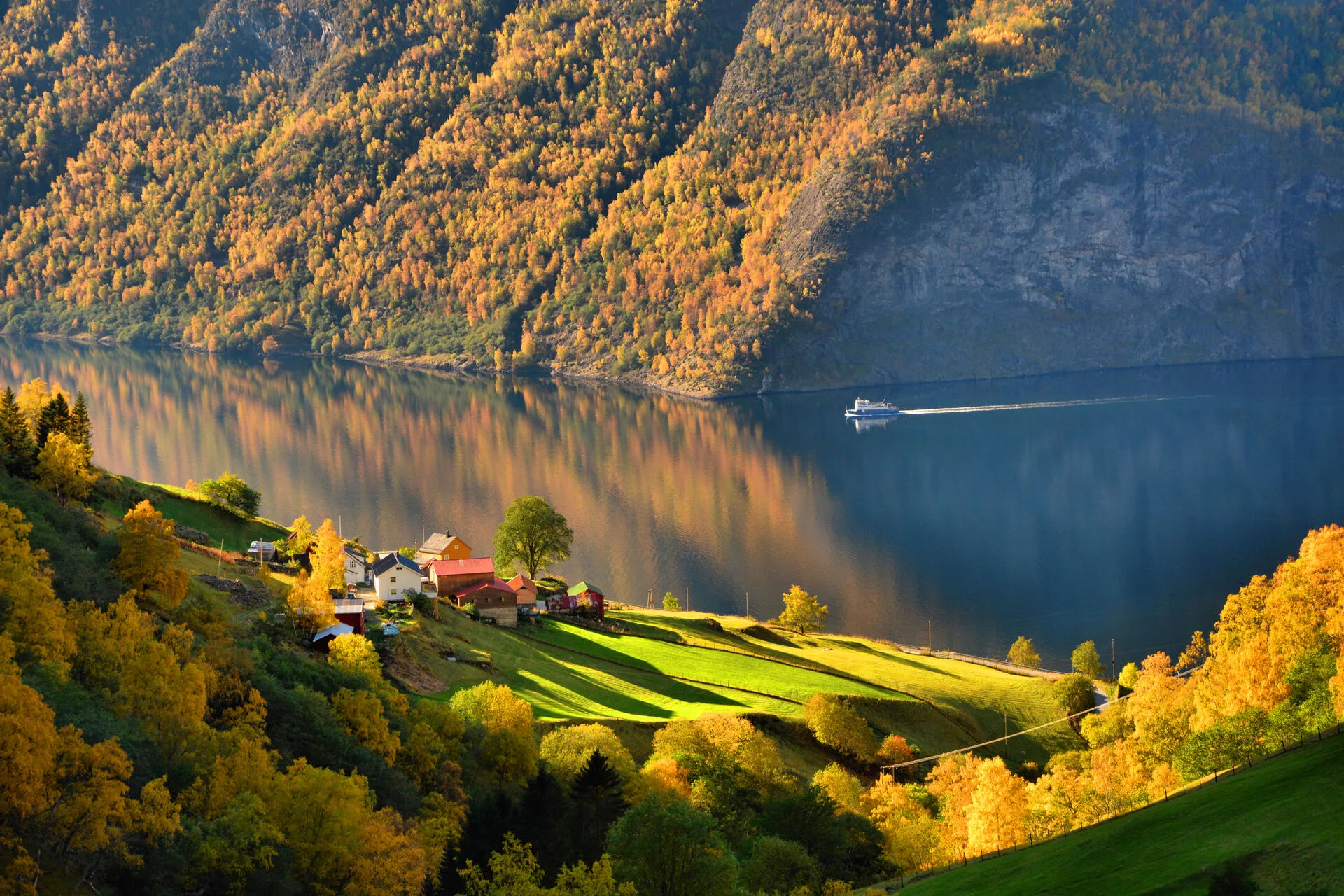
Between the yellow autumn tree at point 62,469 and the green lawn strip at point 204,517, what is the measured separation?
11.9 m

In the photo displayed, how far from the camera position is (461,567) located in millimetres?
75000

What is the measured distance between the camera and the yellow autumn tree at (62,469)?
187 ft

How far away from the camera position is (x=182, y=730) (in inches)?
1419

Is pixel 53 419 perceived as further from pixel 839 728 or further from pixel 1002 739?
pixel 1002 739

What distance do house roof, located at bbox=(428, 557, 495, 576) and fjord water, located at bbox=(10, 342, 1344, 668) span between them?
40.5 feet

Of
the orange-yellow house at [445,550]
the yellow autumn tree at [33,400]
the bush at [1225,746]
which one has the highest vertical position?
the yellow autumn tree at [33,400]

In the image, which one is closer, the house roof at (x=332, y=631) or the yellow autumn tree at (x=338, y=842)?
the yellow autumn tree at (x=338, y=842)

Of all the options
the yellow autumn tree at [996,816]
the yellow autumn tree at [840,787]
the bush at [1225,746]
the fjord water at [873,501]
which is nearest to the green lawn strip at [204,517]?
the fjord water at [873,501]

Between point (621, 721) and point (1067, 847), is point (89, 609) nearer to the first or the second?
point (621, 721)

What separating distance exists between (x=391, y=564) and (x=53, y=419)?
61.0 ft

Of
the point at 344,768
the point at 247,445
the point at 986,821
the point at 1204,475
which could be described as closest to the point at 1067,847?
the point at 986,821

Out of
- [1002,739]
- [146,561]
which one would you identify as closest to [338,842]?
[146,561]

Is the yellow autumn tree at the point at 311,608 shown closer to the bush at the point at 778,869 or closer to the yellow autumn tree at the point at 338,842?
the yellow autumn tree at the point at 338,842

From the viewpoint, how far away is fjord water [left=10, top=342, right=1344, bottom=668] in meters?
106
